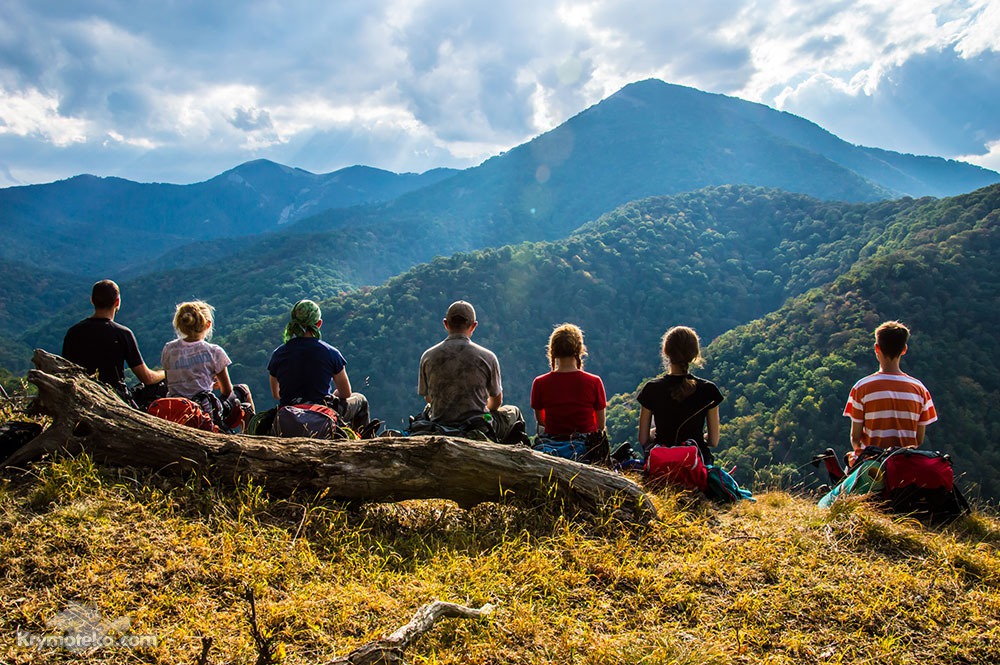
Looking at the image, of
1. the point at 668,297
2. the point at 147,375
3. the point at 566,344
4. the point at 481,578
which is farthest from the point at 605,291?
the point at 481,578

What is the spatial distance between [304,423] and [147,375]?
1.94m

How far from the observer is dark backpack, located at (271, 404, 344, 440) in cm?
432

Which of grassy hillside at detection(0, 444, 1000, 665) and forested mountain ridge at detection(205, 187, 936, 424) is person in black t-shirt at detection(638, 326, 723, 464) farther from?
forested mountain ridge at detection(205, 187, 936, 424)

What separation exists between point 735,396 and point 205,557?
158ft

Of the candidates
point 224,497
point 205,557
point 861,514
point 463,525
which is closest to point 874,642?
point 861,514

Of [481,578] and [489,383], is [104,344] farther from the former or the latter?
[481,578]

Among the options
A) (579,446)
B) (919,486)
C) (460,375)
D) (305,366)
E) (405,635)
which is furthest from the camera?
(305,366)

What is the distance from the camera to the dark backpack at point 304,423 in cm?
432

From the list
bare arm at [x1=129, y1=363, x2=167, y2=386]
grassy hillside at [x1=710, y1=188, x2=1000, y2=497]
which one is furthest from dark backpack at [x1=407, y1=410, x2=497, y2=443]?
grassy hillside at [x1=710, y1=188, x2=1000, y2=497]

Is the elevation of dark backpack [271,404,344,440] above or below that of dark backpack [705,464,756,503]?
above

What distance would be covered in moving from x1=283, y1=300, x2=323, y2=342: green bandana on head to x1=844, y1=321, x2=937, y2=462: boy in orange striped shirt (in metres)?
4.59

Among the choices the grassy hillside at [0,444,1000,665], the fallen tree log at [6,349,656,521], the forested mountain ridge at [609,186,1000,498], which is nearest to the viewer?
the grassy hillside at [0,444,1000,665]

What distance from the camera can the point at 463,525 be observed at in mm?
3553

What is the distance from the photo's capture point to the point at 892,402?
457 cm
